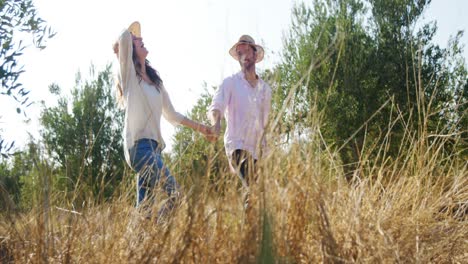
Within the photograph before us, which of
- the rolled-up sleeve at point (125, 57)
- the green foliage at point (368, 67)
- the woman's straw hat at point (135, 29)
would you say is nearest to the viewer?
the rolled-up sleeve at point (125, 57)

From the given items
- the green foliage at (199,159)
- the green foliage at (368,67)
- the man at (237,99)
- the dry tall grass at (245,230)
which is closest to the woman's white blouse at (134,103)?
the man at (237,99)

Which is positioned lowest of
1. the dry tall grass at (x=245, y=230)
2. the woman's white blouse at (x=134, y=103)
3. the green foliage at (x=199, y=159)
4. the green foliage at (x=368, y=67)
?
the dry tall grass at (x=245, y=230)

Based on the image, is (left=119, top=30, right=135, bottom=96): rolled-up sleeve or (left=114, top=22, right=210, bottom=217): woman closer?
(left=114, top=22, right=210, bottom=217): woman

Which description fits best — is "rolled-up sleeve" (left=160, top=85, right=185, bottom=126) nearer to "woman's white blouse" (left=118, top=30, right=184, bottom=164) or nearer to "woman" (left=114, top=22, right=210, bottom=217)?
"woman" (left=114, top=22, right=210, bottom=217)

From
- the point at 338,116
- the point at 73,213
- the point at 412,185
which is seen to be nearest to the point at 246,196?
the point at 73,213

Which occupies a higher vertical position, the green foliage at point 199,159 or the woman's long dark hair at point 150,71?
the woman's long dark hair at point 150,71

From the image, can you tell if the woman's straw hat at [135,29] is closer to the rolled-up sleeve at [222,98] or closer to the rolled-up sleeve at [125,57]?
the rolled-up sleeve at [125,57]

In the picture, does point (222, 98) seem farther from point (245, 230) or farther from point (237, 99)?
point (245, 230)

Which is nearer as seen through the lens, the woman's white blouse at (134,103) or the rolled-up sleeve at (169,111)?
the woman's white blouse at (134,103)

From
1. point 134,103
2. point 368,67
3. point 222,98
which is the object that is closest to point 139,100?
point 134,103

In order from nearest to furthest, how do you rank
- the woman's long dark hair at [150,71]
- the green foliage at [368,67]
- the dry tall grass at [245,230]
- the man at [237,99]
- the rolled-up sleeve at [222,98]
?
the dry tall grass at [245,230]
the man at [237,99]
the woman's long dark hair at [150,71]
the rolled-up sleeve at [222,98]
the green foliage at [368,67]

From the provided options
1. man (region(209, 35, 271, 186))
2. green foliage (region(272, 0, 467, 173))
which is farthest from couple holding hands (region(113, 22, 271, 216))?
green foliage (region(272, 0, 467, 173))

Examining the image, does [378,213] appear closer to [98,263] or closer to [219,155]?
[219,155]

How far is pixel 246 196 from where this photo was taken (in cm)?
278
